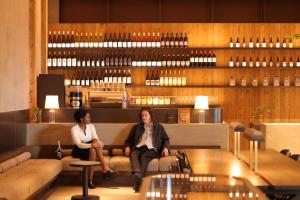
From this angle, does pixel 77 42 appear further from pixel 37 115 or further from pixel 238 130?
pixel 238 130

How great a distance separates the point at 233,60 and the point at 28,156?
4.95m

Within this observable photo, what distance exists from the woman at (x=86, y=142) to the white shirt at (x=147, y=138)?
0.66 metres

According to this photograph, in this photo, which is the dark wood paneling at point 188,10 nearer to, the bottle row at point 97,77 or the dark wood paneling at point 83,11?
the dark wood paneling at point 83,11

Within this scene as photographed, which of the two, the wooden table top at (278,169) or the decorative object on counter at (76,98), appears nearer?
the wooden table top at (278,169)

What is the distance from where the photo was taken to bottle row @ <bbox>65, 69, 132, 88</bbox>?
12.0 metres

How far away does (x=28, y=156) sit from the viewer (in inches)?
348

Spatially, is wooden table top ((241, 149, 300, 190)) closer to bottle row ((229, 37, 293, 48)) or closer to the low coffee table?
the low coffee table

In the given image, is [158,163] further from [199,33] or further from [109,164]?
[199,33]

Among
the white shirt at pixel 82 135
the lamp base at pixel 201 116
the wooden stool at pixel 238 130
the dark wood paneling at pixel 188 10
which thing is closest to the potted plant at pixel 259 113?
the lamp base at pixel 201 116

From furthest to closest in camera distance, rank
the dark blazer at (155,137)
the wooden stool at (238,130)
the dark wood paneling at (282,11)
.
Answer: the dark wood paneling at (282,11), the dark blazer at (155,137), the wooden stool at (238,130)

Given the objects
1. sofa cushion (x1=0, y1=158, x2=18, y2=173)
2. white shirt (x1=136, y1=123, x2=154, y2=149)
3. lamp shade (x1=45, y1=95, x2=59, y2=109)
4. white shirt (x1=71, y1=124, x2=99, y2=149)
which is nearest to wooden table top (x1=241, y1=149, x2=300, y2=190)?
white shirt (x1=136, y1=123, x2=154, y2=149)

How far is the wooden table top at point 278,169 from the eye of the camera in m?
4.63

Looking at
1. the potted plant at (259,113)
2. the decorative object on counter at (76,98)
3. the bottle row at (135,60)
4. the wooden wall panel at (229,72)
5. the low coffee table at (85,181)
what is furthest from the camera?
the wooden wall panel at (229,72)

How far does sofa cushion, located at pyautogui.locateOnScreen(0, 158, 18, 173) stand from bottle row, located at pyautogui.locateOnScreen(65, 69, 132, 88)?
4092 millimetres
